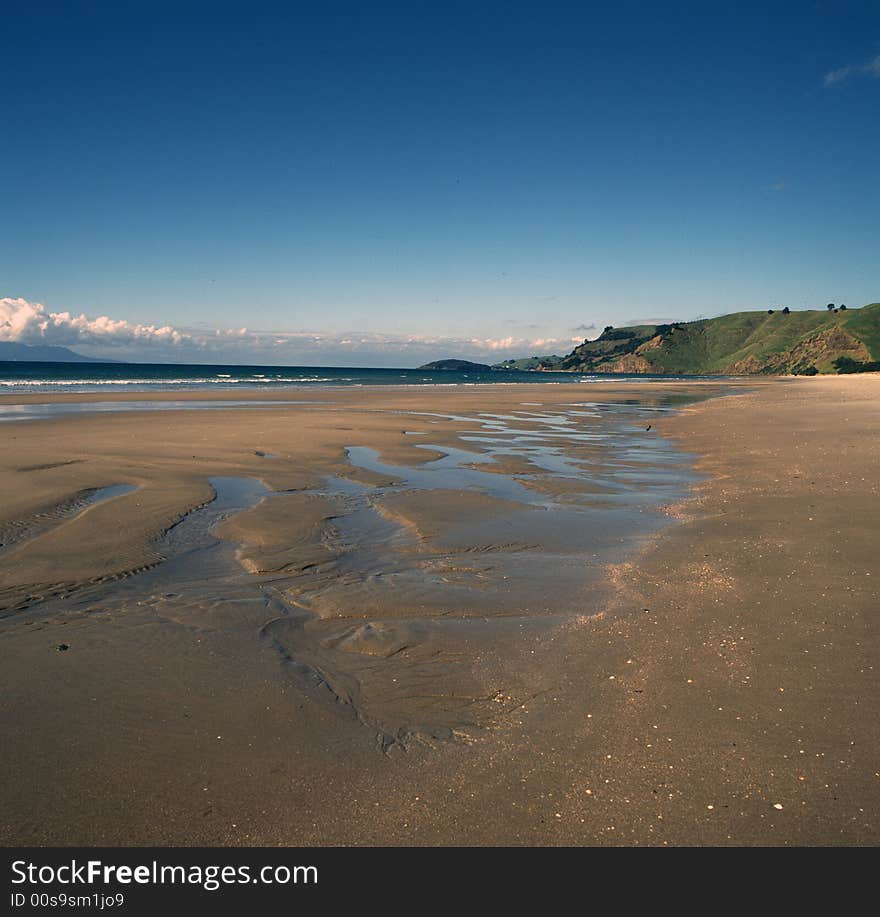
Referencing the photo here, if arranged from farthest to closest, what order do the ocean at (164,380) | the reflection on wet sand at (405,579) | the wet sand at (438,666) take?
1. the ocean at (164,380)
2. the reflection on wet sand at (405,579)
3. the wet sand at (438,666)

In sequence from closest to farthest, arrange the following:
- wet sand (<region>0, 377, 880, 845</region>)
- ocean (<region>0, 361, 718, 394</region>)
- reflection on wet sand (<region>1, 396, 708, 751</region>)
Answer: wet sand (<region>0, 377, 880, 845</region>) < reflection on wet sand (<region>1, 396, 708, 751</region>) < ocean (<region>0, 361, 718, 394</region>)

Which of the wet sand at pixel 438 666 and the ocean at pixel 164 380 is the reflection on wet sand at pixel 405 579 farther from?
the ocean at pixel 164 380

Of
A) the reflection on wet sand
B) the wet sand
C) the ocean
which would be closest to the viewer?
the wet sand

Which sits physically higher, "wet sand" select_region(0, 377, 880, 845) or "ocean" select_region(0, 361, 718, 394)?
"ocean" select_region(0, 361, 718, 394)

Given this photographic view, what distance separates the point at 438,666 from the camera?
5.50 metres

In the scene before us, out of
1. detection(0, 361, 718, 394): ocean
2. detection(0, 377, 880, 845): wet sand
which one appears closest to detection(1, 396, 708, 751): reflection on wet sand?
detection(0, 377, 880, 845): wet sand

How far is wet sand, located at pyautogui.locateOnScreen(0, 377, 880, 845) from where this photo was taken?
360 cm

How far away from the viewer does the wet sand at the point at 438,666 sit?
360 cm

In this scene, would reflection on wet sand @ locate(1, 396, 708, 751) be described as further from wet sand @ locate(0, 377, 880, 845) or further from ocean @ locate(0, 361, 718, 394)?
ocean @ locate(0, 361, 718, 394)

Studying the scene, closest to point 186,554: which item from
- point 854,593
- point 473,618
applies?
point 473,618

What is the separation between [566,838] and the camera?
133 inches

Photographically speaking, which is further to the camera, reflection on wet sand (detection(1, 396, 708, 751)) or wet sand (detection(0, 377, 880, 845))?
reflection on wet sand (detection(1, 396, 708, 751))

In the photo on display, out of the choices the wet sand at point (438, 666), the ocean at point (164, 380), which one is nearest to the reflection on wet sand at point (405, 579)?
the wet sand at point (438, 666)
